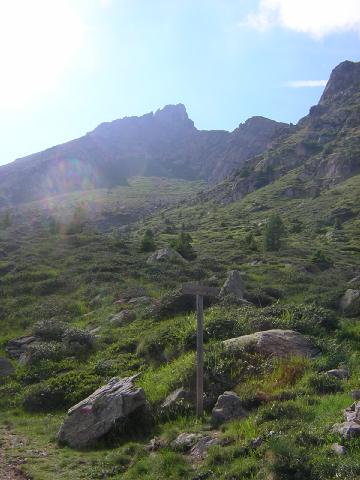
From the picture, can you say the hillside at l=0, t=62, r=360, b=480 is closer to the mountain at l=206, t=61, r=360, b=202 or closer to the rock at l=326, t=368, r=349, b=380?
the rock at l=326, t=368, r=349, b=380

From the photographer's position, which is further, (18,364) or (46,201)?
(46,201)

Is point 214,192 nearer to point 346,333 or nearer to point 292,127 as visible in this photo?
point 292,127

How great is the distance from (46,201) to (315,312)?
7340 inches

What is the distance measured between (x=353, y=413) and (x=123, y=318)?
1472cm

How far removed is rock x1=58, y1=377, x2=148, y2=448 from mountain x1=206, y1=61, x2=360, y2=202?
11167cm

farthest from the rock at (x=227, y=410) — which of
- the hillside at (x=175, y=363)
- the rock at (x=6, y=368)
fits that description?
the rock at (x=6, y=368)

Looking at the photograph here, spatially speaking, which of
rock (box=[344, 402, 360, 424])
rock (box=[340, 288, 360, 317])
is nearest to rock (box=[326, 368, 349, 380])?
rock (box=[344, 402, 360, 424])

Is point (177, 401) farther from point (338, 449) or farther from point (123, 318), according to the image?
point (123, 318)

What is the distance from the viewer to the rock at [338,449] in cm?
767

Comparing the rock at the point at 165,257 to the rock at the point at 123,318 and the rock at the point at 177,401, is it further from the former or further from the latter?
the rock at the point at 177,401

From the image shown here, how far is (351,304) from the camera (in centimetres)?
2077

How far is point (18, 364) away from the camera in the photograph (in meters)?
18.8

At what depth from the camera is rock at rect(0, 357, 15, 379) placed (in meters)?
17.7

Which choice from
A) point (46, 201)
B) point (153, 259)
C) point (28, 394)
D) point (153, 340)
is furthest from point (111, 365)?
point (46, 201)
